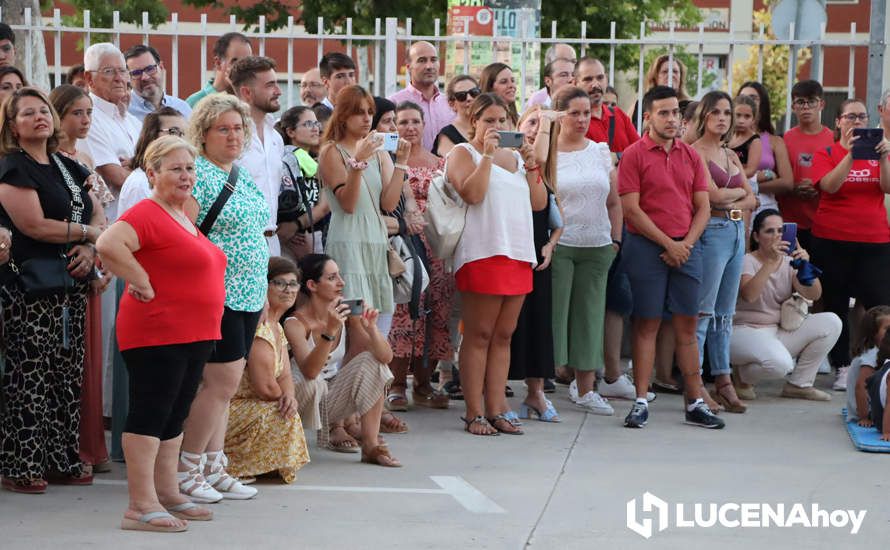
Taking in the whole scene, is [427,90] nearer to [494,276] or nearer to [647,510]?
[494,276]

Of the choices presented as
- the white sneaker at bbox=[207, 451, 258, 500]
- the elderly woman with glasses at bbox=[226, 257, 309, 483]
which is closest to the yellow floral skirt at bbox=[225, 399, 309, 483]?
the elderly woman with glasses at bbox=[226, 257, 309, 483]

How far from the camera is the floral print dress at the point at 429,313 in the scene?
8.38 m

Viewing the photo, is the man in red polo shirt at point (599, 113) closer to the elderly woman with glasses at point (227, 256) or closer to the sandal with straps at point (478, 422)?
the sandal with straps at point (478, 422)

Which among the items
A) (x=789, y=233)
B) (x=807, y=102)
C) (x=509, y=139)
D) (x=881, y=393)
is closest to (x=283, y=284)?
(x=509, y=139)

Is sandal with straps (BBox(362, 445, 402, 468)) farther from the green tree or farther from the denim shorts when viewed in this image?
the green tree

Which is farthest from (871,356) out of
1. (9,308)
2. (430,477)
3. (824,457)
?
(9,308)

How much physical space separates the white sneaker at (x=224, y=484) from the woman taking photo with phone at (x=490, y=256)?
1.99 metres

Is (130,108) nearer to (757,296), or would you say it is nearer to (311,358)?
(311,358)

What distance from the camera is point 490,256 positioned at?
7.94 metres

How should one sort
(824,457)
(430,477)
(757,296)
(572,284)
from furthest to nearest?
(757,296), (572,284), (824,457), (430,477)

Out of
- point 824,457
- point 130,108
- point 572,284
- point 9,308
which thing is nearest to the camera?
point 9,308

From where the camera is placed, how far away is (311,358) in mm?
7000

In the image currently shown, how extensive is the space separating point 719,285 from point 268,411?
3449mm

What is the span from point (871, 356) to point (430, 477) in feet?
10.00
